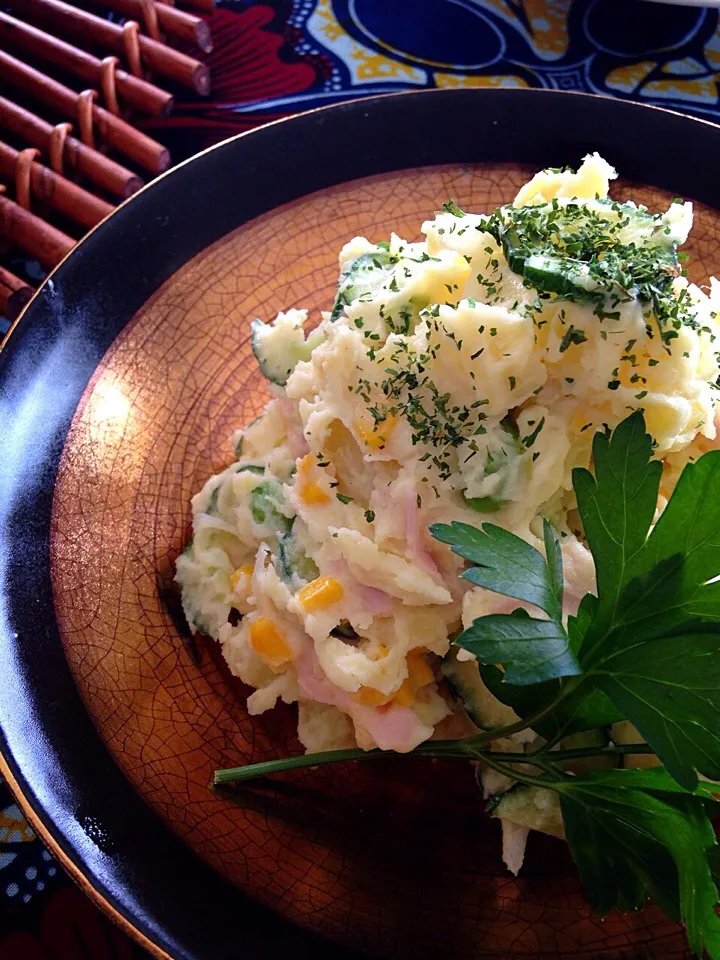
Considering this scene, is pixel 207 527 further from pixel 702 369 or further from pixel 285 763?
pixel 702 369

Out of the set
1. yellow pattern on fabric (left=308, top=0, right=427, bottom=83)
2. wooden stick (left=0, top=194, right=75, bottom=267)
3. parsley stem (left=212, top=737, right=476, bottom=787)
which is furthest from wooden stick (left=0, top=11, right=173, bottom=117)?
parsley stem (left=212, top=737, right=476, bottom=787)

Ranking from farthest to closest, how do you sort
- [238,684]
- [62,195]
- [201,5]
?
[201,5], [62,195], [238,684]

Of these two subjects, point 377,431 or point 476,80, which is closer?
point 377,431

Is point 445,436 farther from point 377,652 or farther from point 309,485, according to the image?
point 377,652

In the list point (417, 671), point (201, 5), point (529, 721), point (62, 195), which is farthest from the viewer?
point (201, 5)

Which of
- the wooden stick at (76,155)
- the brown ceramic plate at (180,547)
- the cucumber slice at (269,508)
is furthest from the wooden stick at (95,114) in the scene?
the cucumber slice at (269,508)

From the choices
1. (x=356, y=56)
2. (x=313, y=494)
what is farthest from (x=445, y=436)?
(x=356, y=56)

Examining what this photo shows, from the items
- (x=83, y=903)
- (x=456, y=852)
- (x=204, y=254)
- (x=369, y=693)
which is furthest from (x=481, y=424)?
(x=83, y=903)
